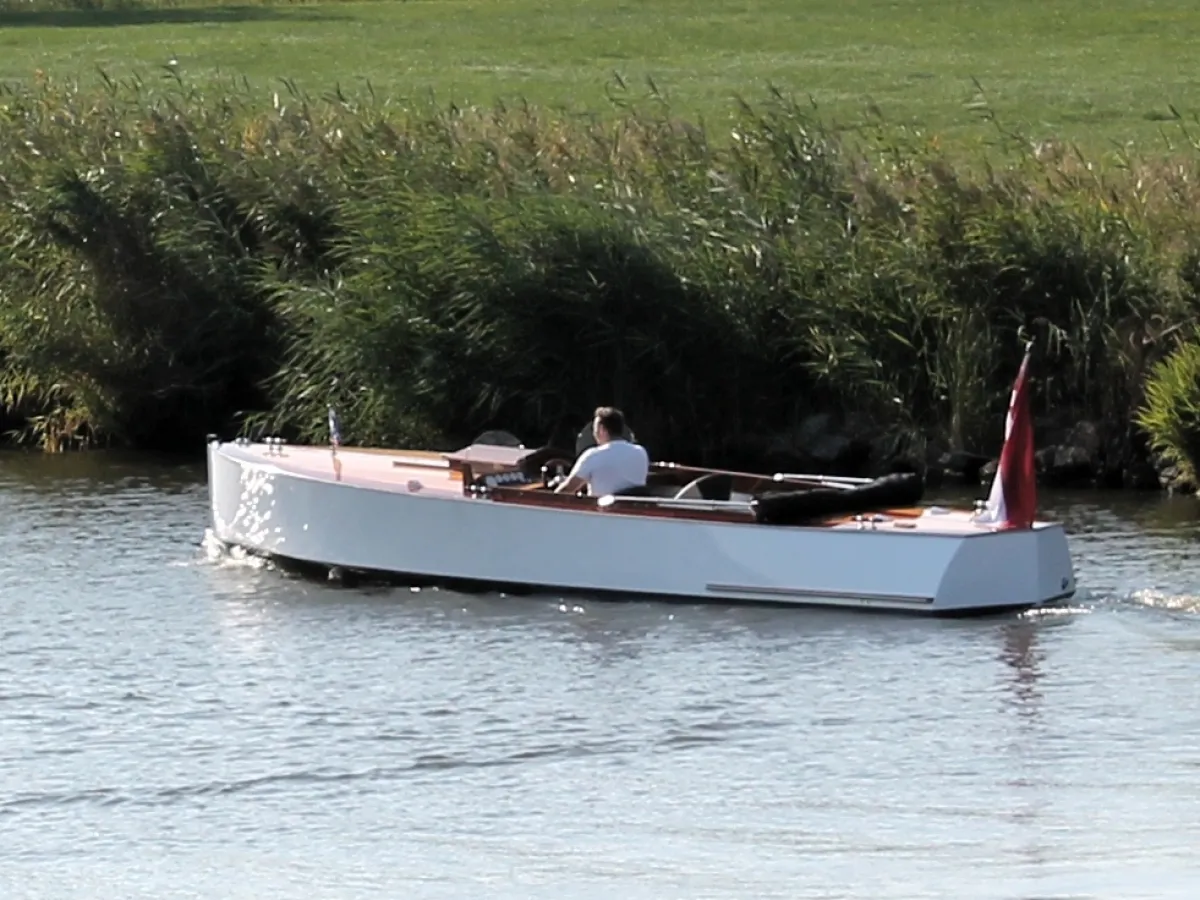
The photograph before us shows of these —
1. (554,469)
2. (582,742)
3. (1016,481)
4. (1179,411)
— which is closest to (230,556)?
(554,469)

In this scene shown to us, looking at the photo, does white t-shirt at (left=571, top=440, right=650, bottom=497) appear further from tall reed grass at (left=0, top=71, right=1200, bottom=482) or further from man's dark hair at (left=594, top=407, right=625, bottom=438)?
tall reed grass at (left=0, top=71, right=1200, bottom=482)

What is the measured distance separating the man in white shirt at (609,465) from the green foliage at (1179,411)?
5.30 metres

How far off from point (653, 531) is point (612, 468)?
1.91 ft

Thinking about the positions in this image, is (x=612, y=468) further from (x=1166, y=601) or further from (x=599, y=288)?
(x=599, y=288)

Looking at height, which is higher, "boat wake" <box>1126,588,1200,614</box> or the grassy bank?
the grassy bank

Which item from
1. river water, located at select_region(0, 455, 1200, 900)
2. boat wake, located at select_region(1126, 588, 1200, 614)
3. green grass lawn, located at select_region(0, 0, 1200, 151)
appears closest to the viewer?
river water, located at select_region(0, 455, 1200, 900)

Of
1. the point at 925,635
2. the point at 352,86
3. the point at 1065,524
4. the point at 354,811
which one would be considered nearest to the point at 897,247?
the point at 1065,524

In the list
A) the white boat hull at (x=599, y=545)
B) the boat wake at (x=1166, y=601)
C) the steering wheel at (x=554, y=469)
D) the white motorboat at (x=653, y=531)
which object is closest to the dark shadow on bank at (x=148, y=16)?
the white boat hull at (x=599, y=545)

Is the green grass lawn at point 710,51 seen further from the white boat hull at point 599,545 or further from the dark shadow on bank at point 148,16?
the white boat hull at point 599,545

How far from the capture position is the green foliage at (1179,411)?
817 inches

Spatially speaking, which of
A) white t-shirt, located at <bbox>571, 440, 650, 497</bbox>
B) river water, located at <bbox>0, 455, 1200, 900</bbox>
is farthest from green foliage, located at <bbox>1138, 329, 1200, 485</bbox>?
white t-shirt, located at <bbox>571, 440, 650, 497</bbox>

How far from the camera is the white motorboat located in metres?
16.2

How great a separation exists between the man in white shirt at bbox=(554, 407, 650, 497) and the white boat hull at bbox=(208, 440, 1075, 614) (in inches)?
10.3

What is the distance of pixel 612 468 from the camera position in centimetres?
1736
